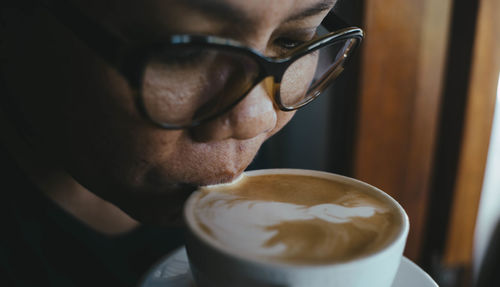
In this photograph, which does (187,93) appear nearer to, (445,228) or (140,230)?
(140,230)

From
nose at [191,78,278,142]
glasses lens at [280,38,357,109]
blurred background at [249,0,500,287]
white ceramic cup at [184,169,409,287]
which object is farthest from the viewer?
blurred background at [249,0,500,287]

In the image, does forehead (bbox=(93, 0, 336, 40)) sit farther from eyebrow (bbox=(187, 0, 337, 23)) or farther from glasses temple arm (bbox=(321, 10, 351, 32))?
glasses temple arm (bbox=(321, 10, 351, 32))

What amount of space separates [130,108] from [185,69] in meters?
0.11

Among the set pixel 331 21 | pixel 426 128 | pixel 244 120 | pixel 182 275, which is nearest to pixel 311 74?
pixel 331 21

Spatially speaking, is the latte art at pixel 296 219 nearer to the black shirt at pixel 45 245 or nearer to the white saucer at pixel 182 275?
the white saucer at pixel 182 275

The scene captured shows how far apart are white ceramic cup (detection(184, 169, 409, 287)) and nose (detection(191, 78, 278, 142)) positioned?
0.15m

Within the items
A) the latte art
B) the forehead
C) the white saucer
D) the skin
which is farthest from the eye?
the white saucer

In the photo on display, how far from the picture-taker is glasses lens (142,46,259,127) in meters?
0.53

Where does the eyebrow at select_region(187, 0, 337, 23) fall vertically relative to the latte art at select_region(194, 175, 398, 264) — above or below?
above

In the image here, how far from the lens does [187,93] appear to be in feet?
1.85

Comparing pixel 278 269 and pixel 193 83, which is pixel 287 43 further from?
pixel 278 269

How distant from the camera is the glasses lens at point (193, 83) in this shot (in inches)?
21.0

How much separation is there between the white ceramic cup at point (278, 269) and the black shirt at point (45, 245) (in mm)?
427

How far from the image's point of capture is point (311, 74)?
846mm
